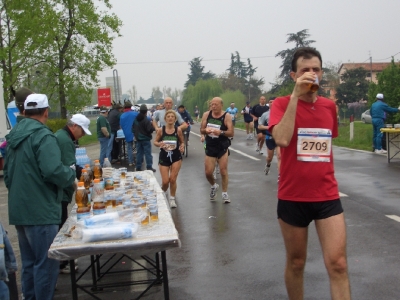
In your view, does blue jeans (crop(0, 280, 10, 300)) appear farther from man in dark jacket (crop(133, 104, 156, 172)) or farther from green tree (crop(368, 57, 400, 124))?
green tree (crop(368, 57, 400, 124))

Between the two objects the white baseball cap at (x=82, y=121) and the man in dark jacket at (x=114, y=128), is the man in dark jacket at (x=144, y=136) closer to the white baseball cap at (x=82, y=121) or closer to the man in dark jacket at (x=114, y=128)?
the man in dark jacket at (x=114, y=128)

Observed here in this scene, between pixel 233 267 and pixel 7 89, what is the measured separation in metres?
26.2

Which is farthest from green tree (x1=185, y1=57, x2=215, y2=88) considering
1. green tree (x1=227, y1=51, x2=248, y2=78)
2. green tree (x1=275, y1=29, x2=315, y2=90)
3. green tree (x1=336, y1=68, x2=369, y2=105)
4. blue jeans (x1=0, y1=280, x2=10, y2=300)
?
blue jeans (x1=0, y1=280, x2=10, y2=300)

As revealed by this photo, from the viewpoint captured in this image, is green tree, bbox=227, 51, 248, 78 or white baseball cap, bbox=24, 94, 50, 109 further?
green tree, bbox=227, 51, 248, 78

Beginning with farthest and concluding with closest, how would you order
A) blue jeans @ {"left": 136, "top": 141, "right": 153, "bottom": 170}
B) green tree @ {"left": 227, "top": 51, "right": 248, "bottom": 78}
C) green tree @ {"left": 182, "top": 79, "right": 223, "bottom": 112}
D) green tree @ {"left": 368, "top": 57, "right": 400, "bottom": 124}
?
green tree @ {"left": 227, "top": 51, "right": 248, "bottom": 78}, green tree @ {"left": 182, "top": 79, "right": 223, "bottom": 112}, green tree @ {"left": 368, "top": 57, "right": 400, "bottom": 124}, blue jeans @ {"left": 136, "top": 141, "right": 153, "bottom": 170}

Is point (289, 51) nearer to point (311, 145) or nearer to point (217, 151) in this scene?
point (217, 151)

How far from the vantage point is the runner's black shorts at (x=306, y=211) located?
13.7 feet

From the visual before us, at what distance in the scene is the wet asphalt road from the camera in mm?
5730

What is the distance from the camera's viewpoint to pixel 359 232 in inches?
314

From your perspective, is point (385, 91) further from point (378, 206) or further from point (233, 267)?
point (233, 267)

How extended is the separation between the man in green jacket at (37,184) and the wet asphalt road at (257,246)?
3.53 ft

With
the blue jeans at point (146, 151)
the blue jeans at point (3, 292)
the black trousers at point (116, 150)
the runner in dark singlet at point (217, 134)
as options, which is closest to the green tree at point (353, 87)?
the black trousers at point (116, 150)

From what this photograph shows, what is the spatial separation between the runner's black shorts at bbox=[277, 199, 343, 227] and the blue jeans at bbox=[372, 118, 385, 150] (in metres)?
15.2

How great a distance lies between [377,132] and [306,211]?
15616mm
